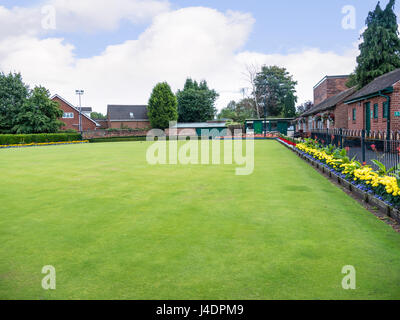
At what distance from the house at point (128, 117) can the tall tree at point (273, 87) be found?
1097 inches

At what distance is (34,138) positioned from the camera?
44.3 m

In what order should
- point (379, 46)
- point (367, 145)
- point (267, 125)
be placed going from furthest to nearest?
point (267, 125) < point (379, 46) < point (367, 145)

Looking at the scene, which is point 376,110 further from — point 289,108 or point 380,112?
point 289,108

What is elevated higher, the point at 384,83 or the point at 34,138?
the point at 384,83

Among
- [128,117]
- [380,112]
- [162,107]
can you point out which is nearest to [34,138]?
[162,107]

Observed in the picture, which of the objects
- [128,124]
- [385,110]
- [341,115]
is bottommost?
[385,110]

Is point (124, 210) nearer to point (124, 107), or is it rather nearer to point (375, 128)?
point (375, 128)

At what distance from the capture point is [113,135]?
2203 inches

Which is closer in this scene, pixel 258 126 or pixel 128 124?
pixel 258 126

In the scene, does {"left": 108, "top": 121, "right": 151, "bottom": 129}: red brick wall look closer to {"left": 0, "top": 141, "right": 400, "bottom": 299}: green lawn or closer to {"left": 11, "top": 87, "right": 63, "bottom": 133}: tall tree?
{"left": 11, "top": 87, "right": 63, "bottom": 133}: tall tree

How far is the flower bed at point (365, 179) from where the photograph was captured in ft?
19.2

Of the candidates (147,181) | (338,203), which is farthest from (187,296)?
(147,181)

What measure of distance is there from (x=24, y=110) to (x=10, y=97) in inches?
280
